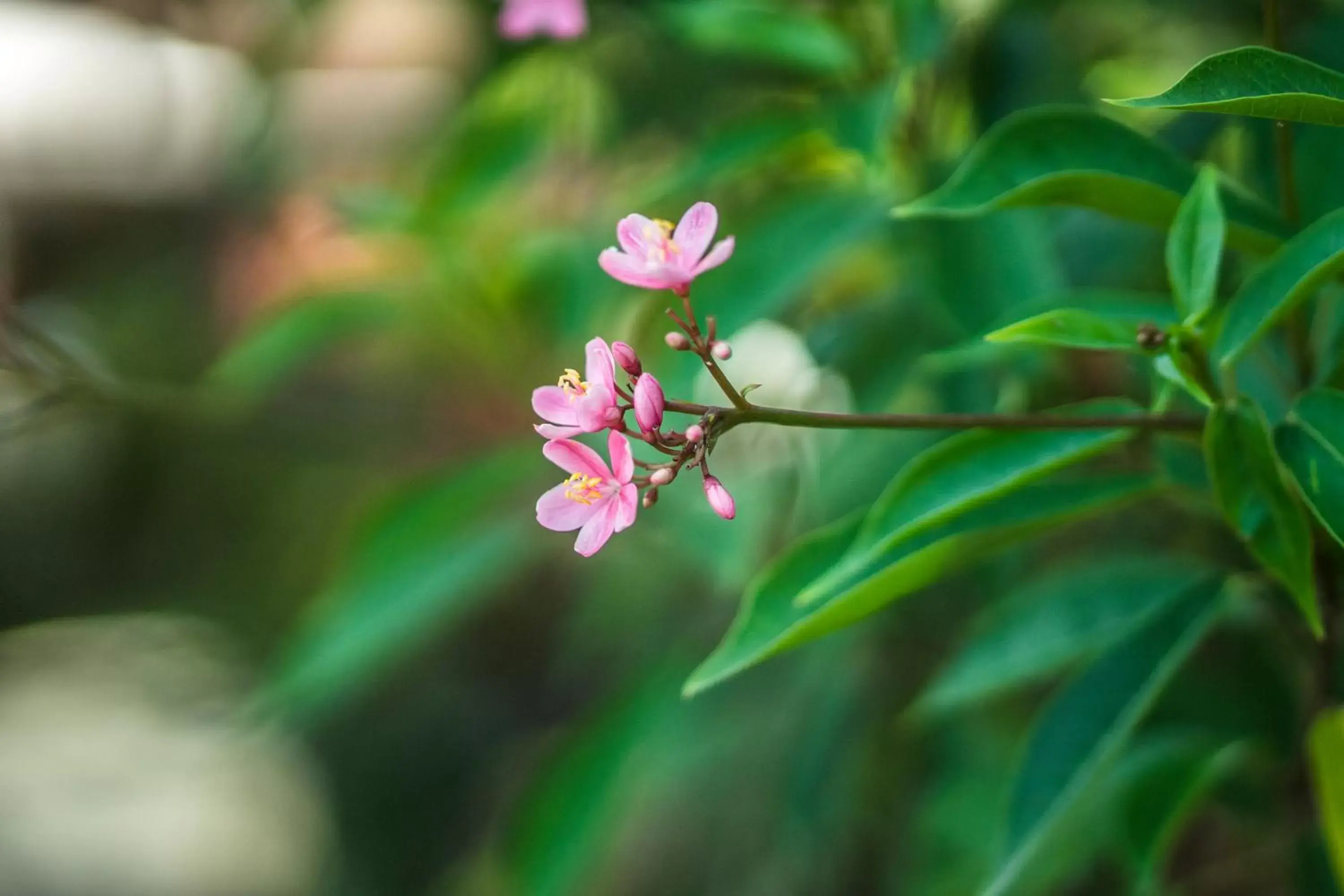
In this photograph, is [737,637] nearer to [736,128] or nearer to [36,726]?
[736,128]

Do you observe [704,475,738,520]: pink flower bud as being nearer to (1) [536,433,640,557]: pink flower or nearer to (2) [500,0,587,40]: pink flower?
(1) [536,433,640,557]: pink flower

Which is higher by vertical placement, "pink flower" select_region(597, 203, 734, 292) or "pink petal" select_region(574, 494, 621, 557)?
"pink flower" select_region(597, 203, 734, 292)

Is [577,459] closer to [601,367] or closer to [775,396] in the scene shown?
[601,367]

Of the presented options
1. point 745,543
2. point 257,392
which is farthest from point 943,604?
point 257,392

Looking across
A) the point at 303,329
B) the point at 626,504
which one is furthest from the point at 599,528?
the point at 303,329

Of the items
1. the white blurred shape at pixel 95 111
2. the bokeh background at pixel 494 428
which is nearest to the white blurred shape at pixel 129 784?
the bokeh background at pixel 494 428

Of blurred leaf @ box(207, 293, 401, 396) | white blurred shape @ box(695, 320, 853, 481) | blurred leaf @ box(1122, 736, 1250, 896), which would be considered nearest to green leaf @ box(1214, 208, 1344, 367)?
blurred leaf @ box(1122, 736, 1250, 896)
